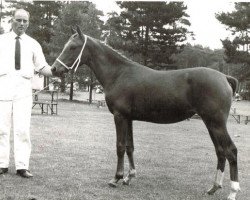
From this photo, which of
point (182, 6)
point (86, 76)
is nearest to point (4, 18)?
point (86, 76)

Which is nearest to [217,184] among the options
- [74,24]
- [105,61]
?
[105,61]

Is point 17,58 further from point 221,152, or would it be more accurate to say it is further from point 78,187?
point 221,152

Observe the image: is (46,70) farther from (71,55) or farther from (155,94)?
(155,94)

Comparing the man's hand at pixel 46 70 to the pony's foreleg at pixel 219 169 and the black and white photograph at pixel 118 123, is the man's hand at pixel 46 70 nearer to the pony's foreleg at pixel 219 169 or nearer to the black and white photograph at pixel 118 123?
the black and white photograph at pixel 118 123

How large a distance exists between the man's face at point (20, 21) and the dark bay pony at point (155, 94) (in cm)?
93

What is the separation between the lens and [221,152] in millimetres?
6441

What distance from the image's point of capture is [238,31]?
3366cm

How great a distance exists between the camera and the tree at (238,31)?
100ft

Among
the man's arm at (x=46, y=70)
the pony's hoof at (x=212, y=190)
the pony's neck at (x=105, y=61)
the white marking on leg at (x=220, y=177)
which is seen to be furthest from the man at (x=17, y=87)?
the white marking on leg at (x=220, y=177)

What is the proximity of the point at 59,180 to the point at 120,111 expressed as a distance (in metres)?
1.62

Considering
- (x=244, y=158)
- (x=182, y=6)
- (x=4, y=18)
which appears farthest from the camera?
(x=4, y=18)

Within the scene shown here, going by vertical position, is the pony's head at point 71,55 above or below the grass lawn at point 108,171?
above

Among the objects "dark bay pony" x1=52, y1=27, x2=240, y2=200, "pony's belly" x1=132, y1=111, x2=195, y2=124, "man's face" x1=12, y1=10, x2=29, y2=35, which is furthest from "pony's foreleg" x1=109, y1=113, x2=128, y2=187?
"man's face" x1=12, y1=10, x2=29, y2=35

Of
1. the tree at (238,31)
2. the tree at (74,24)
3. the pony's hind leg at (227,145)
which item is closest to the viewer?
the pony's hind leg at (227,145)
